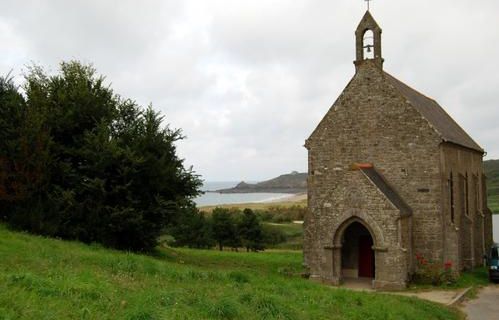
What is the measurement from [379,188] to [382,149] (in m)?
3.19

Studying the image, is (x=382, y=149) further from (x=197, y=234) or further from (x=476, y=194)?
(x=197, y=234)

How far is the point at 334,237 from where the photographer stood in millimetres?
22859

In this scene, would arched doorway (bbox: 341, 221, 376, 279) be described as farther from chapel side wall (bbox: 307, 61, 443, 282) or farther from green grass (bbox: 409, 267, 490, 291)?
green grass (bbox: 409, 267, 490, 291)

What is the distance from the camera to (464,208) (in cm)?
2703

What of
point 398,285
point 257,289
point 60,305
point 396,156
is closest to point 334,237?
point 398,285

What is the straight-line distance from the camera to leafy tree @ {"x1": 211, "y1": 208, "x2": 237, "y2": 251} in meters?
45.8

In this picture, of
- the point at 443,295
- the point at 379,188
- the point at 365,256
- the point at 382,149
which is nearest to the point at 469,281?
the point at 443,295

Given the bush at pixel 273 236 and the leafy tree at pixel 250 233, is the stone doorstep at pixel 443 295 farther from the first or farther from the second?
the bush at pixel 273 236

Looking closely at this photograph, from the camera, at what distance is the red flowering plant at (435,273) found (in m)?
22.2

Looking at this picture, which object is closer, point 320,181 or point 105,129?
point 105,129

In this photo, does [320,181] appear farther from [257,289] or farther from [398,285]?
[257,289]

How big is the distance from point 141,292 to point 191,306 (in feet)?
3.87

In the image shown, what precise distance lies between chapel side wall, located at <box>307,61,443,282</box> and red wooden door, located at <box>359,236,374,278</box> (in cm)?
221

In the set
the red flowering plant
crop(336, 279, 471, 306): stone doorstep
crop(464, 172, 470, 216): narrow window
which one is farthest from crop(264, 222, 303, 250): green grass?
the red flowering plant
